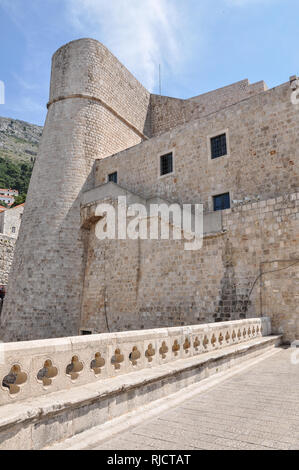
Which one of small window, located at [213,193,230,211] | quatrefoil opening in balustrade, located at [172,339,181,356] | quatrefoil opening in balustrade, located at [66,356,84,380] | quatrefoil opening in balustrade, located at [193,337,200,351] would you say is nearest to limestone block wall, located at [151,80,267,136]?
small window, located at [213,193,230,211]

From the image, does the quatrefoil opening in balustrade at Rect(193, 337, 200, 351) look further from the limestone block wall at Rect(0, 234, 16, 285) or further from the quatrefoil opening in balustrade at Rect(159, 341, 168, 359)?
the limestone block wall at Rect(0, 234, 16, 285)

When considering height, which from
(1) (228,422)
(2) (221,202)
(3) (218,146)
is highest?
(3) (218,146)

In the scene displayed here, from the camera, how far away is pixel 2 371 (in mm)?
2742

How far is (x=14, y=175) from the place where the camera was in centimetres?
8406

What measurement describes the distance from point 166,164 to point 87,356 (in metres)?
14.0

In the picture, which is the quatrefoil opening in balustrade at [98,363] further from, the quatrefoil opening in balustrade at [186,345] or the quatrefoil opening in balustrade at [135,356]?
the quatrefoil opening in balustrade at [186,345]

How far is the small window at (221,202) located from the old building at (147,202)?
0.05m

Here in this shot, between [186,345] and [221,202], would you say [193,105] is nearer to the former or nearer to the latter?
[221,202]

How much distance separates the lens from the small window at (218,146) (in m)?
14.5

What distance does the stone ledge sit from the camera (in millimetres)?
2564

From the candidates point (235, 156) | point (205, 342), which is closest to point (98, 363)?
point (205, 342)

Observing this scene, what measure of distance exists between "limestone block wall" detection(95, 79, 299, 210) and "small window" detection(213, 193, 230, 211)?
8.7 inches

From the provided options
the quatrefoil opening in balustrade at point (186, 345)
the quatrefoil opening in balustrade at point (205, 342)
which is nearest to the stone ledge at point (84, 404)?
the quatrefoil opening in balustrade at point (186, 345)
